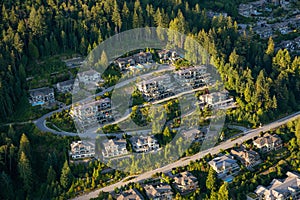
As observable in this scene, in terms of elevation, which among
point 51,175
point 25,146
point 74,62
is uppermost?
point 74,62

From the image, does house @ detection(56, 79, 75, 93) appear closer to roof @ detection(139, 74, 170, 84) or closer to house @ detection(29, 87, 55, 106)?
house @ detection(29, 87, 55, 106)

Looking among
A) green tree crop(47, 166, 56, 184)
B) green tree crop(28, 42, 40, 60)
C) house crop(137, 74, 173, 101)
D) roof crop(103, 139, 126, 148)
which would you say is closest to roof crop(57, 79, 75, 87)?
green tree crop(28, 42, 40, 60)

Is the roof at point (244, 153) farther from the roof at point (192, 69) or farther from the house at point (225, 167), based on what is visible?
the roof at point (192, 69)

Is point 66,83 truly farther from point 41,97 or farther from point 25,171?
point 25,171

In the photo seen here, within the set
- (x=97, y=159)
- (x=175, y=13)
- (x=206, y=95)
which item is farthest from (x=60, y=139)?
(x=175, y=13)

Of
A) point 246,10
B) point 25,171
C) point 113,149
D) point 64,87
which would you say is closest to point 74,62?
point 64,87

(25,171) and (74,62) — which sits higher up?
(74,62)
